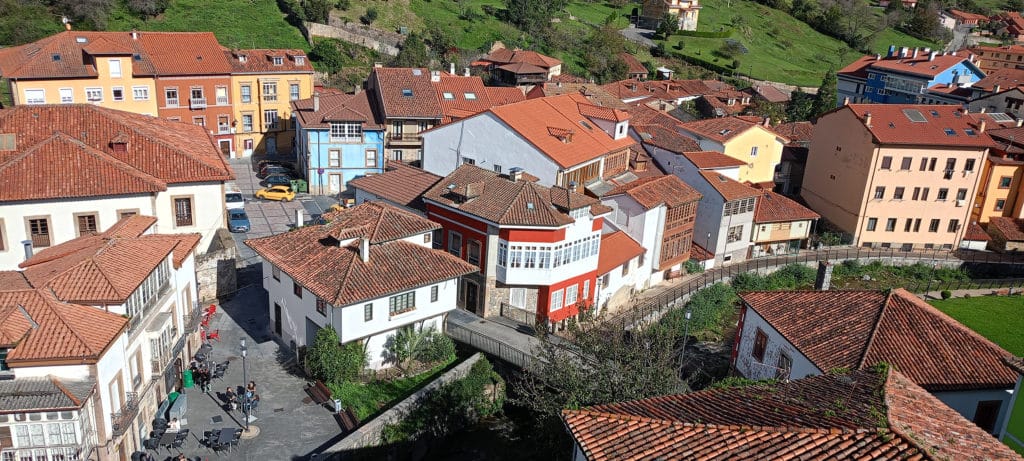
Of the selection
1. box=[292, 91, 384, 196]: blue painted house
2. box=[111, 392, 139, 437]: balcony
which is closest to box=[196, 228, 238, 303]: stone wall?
box=[111, 392, 139, 437]: balcony

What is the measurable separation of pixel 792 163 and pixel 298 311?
48.2 m

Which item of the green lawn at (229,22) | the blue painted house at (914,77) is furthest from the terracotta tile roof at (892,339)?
the green lawn at (229,22)

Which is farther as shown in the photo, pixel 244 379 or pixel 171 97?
pixel 171 97

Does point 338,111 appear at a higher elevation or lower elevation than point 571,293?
higher

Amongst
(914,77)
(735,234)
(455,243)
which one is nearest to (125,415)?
(455,243)

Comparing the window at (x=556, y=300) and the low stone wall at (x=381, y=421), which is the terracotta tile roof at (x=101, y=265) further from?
the window at (x=556, y=300)

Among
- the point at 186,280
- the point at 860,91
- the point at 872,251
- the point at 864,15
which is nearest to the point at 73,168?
the point at 186,280

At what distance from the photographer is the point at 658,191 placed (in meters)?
47.7

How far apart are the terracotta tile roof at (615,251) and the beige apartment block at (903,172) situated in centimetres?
2283

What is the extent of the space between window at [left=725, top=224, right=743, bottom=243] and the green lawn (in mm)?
50250

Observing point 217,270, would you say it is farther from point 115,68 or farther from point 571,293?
point 115,68

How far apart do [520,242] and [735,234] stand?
73.8 feet

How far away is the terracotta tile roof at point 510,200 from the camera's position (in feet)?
126

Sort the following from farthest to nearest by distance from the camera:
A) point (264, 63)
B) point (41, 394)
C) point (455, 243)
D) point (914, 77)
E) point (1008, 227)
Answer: point (914, 77)
point (264, 63)
point (1008, 227)
point (455, 243)
point (41, 394)
